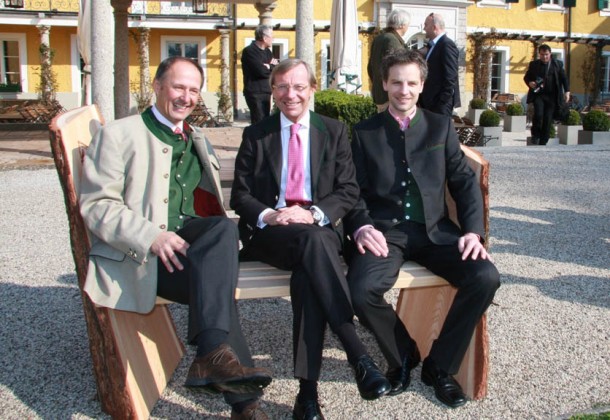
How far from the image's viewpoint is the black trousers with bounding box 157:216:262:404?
99.0 inches

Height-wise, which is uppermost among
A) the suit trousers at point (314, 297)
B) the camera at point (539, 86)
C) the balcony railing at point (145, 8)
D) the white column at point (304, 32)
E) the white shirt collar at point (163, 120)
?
the balcony railing at point (145, 8)

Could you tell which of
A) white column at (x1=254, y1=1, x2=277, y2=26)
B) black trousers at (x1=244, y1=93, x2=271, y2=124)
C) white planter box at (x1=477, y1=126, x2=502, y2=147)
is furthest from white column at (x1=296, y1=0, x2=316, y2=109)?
white planter box at (x1=477, y1=126, x2=502, y2=147)

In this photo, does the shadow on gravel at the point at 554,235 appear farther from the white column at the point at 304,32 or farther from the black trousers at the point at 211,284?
the white column at the point at 304,32

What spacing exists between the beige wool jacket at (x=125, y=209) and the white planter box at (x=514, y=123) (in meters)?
15.9

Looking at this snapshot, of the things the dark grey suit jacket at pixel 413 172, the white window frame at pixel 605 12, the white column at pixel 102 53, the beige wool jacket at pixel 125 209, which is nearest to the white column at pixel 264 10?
the white column at pixel 102 53

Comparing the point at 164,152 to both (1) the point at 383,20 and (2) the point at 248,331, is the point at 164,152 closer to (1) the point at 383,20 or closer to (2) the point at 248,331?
(2) the point at 248,331

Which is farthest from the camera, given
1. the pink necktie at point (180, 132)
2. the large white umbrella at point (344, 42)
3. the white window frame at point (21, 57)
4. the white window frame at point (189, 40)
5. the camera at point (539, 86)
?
the white window frame at point (189, 40)

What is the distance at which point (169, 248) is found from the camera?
2664 millimetres

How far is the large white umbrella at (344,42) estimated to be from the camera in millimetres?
11898

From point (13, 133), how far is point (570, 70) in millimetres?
23090

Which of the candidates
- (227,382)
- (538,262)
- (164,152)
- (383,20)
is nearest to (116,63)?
(538,262)

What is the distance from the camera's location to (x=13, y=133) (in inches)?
601

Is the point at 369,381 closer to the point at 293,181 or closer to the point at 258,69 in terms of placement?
the point at 293,181

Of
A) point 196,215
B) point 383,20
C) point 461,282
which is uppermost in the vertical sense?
point 383,20
